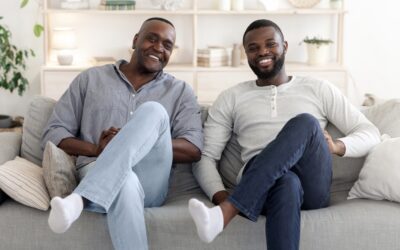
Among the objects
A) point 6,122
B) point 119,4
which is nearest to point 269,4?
point 119,4

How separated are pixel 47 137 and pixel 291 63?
2.75 meters

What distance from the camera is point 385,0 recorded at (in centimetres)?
→ 505

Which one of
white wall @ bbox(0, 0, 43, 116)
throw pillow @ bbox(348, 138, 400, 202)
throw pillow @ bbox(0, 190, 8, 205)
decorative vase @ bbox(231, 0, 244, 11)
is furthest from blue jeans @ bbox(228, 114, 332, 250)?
white wall @ bbox(0, 0, 43, 116)

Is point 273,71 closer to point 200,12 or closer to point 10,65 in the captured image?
point 200,12

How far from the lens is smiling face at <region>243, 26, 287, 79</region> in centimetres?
274

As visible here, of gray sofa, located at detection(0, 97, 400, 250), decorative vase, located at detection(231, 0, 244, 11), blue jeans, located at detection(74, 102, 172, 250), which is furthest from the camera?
decorative vase, located at detection(231, 0, 244, 11)

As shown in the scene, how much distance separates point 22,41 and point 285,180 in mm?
3313

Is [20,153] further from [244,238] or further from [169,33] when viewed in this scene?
[244,238]

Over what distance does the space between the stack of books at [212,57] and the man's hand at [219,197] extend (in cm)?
239

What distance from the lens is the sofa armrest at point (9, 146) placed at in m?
2.65

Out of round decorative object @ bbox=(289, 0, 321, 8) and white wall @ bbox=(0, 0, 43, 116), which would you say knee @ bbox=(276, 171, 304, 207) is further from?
white wall @ bbox=(0, 0, 43, 116)

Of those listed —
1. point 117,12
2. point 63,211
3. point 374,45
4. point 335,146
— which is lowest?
point 63,211

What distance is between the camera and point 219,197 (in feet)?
8.12

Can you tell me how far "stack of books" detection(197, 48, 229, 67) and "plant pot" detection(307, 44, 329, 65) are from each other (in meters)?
0.61
